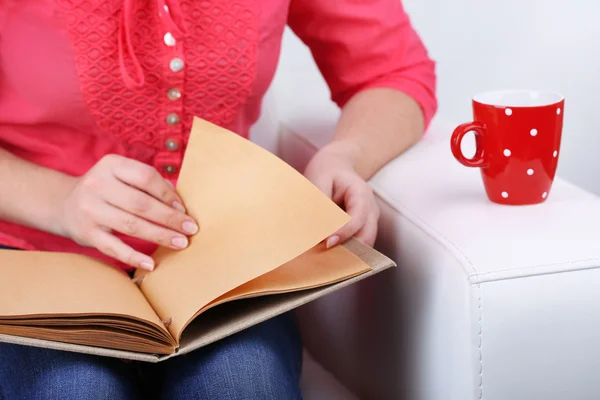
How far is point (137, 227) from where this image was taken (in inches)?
29.4

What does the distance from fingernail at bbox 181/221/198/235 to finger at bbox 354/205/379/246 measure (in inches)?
6.1

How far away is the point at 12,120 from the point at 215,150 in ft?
0.82

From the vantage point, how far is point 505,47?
1410 mm

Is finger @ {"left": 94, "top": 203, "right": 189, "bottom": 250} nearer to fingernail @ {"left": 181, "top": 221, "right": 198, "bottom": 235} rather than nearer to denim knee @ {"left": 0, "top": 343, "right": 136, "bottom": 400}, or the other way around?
fingernail @ {"left": 181, "top": 221, "right": 198, "bottom": 235}

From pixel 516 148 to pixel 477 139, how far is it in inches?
1.8

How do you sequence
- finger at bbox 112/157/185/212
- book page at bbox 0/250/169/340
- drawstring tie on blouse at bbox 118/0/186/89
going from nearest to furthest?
book page at bbox 0/250/169/340 → finger at bbox 112/157/185/212 → drawstring tie on blouse at bbox 118/0/186/89

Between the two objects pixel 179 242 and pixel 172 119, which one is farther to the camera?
pixel 172 119

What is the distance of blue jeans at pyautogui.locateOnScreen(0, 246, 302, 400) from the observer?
69 centimetres

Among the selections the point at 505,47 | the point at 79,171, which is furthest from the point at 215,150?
the point at 505,47

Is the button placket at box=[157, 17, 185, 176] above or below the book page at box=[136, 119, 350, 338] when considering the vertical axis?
above

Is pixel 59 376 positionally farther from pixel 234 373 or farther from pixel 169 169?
pixel 169 169

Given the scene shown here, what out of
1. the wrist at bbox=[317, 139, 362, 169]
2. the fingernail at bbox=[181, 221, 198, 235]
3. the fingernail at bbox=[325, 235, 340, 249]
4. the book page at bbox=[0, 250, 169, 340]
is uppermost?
the wrist at bbox=[317, 139, 362, 169]

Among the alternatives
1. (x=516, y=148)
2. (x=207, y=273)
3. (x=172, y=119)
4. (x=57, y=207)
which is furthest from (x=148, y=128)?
(x=516, y=148)

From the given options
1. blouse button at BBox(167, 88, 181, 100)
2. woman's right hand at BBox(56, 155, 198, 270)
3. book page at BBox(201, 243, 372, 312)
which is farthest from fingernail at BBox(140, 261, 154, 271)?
blouse button at BBox(167, 88, 181, 100)
